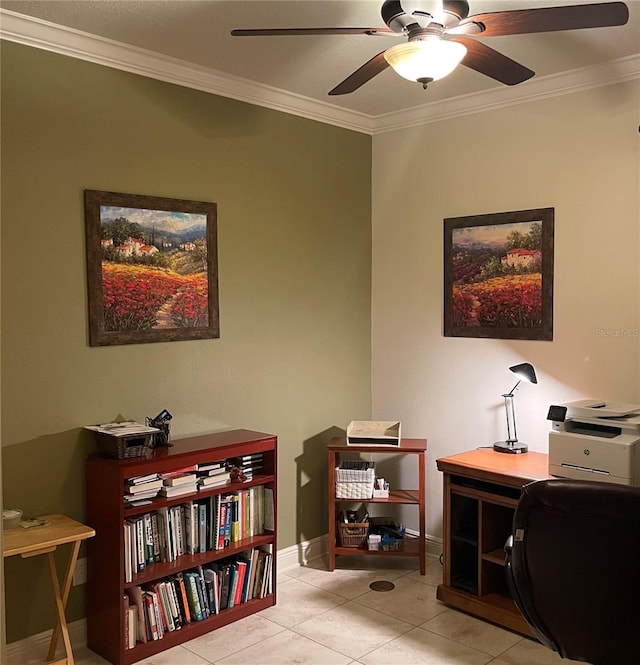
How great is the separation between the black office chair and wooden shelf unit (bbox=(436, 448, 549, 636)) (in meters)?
0.90

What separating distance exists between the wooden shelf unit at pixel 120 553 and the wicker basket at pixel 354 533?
2.69ft

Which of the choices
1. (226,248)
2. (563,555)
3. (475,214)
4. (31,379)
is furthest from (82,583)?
(475,214)

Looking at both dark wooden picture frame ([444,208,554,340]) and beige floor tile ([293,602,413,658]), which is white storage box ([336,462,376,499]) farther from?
dark wooden picture frame ([444,208,554,340])

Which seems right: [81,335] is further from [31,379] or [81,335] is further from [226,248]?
[226,248]

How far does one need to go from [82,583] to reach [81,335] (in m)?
1.09

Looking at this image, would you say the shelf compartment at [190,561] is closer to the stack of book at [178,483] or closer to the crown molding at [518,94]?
the stack of book at [178,483]

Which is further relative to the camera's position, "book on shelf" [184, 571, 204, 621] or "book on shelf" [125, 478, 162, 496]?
"book on shelf" [184, 571, 204, 621]

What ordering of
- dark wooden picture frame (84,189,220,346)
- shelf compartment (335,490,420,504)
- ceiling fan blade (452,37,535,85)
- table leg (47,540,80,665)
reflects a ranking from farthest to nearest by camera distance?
shelf compartment (335,490,420,504)
dark wooden picture frame (84,189,220,346)
table leg (47,540,80,665)
ceiling fan blade (452,37,535,85)

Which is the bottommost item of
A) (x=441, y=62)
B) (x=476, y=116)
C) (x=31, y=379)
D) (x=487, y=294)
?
(x=31, y=379)

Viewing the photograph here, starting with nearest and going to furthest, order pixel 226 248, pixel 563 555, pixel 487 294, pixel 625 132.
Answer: pixel 563 555
pixel 625 132
pixel 226 248
pixel 487 294

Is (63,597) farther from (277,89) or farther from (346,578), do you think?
(277,89)

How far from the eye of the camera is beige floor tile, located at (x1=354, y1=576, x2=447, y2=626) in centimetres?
336

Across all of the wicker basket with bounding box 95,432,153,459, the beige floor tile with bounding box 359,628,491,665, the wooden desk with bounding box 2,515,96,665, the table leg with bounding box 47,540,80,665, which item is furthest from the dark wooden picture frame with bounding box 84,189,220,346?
the beige floor tile with bounding box 359,628,491,665

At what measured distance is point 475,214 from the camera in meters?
3.91
